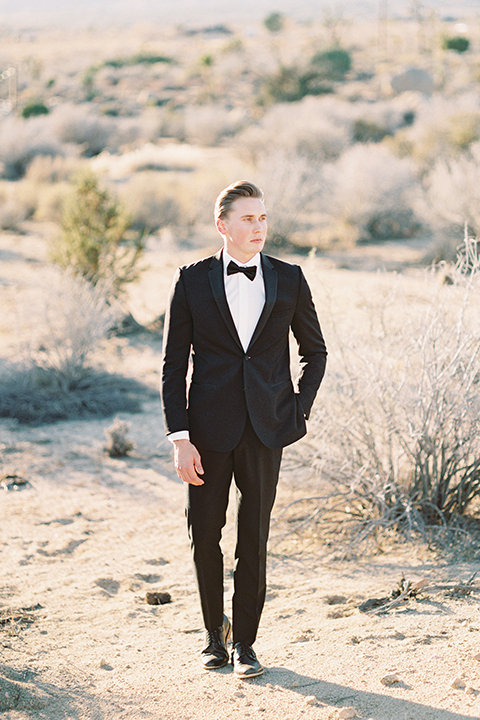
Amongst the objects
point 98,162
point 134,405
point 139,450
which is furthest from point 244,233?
point 98,162

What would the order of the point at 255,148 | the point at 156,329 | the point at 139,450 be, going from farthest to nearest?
1. the point at 255,148
2. the point at 156,329
3. the point at 139,450

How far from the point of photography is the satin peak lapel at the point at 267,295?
9.27ft

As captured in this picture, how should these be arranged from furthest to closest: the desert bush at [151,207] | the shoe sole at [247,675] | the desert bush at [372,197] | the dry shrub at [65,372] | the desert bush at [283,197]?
the desert bush at [151,207] → the desert bush at [372,197] → the desert bush at [283,197] → the dry shrub at [65,372] → the shoe sole at [247,675]

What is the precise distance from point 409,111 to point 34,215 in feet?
55.0

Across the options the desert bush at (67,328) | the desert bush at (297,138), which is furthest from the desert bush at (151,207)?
the desert bush at (67,328)

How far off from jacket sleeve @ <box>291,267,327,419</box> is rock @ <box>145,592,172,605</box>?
1.63 metres

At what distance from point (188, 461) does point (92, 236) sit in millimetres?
7478

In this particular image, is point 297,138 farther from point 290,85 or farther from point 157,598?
point 157,598

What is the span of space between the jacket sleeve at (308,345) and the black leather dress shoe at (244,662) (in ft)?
3.07

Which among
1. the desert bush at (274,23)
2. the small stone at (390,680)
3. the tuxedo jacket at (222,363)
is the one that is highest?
the desert bush at (274,23)

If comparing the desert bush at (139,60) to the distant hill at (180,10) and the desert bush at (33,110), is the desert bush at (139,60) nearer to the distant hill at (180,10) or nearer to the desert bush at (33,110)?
the desert bush at (33,110)

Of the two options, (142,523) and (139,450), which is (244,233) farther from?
(139,450)

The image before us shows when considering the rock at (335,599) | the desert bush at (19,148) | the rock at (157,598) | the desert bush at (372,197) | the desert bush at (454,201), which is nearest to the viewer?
the rock at (335,599)

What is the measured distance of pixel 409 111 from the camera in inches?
1118
